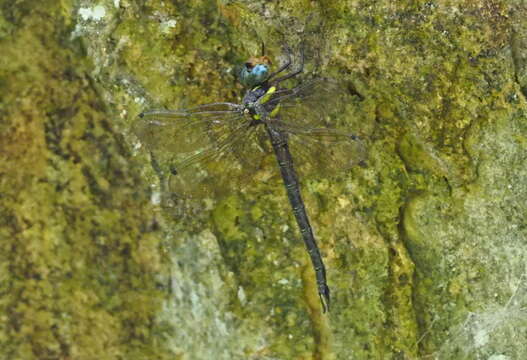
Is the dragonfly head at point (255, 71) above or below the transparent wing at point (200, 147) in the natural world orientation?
above

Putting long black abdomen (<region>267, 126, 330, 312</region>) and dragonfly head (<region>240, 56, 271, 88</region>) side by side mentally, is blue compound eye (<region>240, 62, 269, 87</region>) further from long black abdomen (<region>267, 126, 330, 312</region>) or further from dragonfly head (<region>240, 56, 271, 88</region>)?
long black abdomen (<region>267, 126, 330, 312</region>)

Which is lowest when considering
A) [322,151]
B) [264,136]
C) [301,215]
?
[301,215]

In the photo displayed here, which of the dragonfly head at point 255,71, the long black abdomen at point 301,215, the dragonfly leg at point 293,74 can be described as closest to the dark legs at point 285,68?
the dragonfly leg at point 293,74

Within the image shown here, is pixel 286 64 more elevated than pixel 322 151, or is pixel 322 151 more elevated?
pixel 286 64

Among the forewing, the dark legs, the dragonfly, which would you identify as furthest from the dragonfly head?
the forewing

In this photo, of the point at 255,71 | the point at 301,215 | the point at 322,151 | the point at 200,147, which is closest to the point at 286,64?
the point at 255,71

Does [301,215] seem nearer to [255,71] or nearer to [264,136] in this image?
A: [264,136]

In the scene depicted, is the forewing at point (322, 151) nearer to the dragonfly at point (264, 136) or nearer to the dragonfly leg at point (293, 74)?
the dragonfly at point (264, 136)
